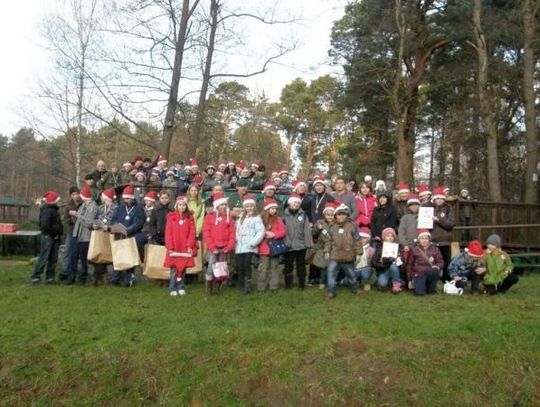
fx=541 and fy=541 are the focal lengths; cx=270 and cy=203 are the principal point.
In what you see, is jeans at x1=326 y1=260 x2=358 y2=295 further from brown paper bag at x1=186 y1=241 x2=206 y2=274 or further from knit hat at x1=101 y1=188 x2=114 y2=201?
knit hat at x1=101 y1=188 x2=114 y2=201

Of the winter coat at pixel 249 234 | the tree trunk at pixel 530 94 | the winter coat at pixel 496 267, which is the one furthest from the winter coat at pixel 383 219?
the tree trunk at pixel 530 94

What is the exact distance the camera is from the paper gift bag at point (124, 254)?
980 centimetres

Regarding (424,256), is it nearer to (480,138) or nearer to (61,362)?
(61,362)

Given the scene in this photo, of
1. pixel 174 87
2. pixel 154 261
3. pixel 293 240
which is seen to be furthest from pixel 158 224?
pixel 174 87

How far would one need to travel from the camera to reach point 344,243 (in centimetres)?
898

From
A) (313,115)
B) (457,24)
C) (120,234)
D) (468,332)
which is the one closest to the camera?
(468,332)

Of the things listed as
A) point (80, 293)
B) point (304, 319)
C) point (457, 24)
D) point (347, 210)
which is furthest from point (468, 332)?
point (457, 24)

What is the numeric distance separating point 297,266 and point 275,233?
83 centimetres

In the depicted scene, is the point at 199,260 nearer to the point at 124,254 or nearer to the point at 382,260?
the point at 124,254

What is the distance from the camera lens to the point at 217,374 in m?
6.32

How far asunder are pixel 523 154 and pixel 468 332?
22822mm

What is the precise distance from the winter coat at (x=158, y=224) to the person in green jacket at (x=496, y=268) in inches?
229

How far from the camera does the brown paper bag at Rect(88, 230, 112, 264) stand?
9.86 meters

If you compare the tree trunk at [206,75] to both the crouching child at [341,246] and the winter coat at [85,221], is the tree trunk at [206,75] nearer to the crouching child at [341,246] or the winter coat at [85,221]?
the winter coat at [85,221]
